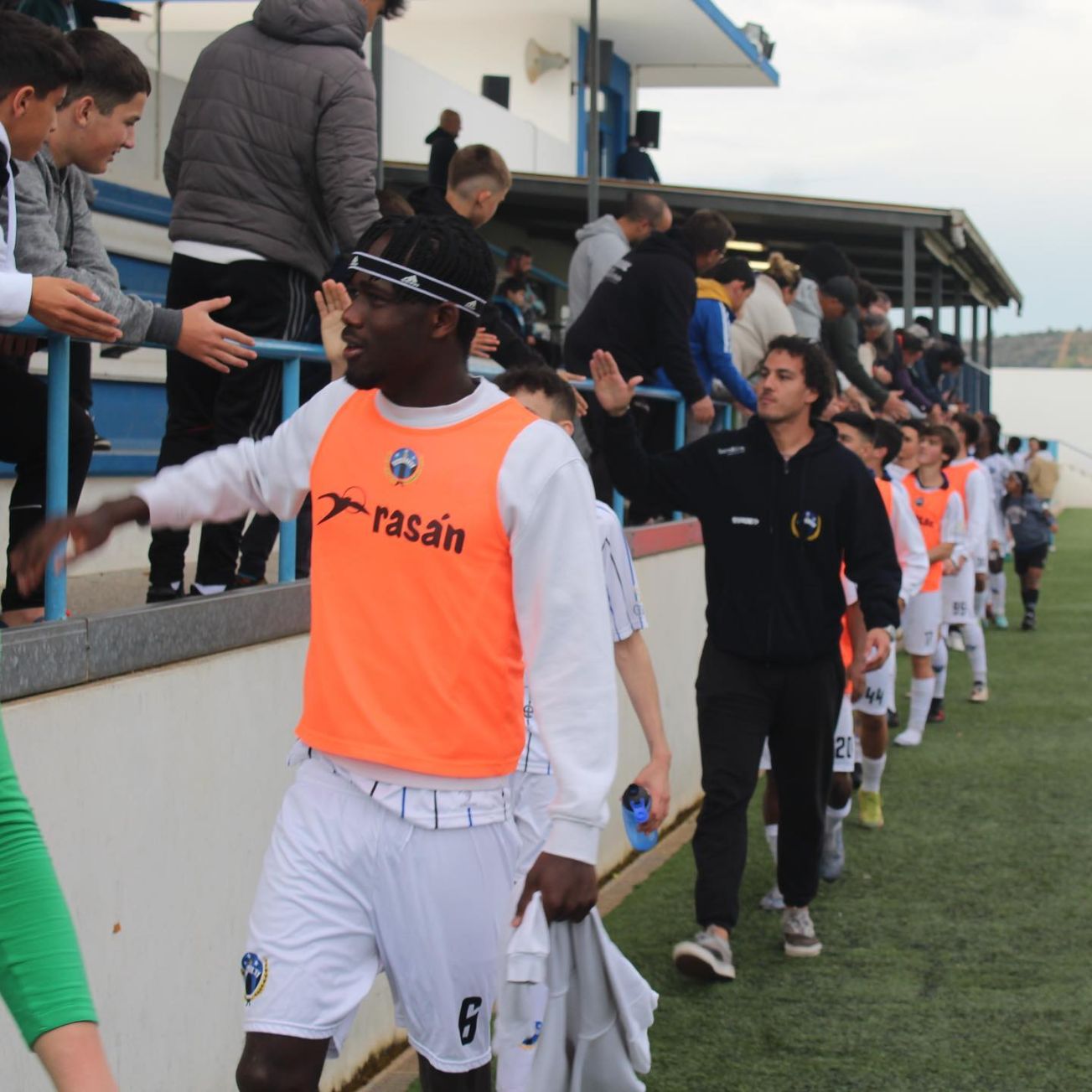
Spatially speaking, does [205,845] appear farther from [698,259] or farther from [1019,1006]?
[698,259]

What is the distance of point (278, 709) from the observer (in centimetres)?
444

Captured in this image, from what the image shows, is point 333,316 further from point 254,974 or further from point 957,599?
point 957,599

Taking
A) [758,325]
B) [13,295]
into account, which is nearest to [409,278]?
[13,295]

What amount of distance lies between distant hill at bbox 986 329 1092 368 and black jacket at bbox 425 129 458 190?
190ft

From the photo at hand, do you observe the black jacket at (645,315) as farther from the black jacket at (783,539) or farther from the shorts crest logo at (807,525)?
the shorts crest logo at (807,525)

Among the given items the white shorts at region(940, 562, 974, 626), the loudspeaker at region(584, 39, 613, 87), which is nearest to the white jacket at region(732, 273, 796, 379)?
the white shorts at region(940, 562, 974, 626)

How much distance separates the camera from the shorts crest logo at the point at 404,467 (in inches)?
118

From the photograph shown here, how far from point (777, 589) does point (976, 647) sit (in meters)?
7.18

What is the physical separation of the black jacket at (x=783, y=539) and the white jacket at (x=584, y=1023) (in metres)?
2.60

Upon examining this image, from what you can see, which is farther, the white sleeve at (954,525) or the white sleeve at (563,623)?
the white sleeve at (954,525)

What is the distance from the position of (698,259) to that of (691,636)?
7.33ft

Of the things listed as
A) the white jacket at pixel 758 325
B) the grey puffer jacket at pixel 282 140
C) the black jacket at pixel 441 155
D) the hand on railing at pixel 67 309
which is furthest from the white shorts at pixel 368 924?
the black jacket at pixel 441 155

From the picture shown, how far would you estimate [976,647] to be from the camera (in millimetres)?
12523

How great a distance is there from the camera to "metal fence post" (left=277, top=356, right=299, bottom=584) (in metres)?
4.77
